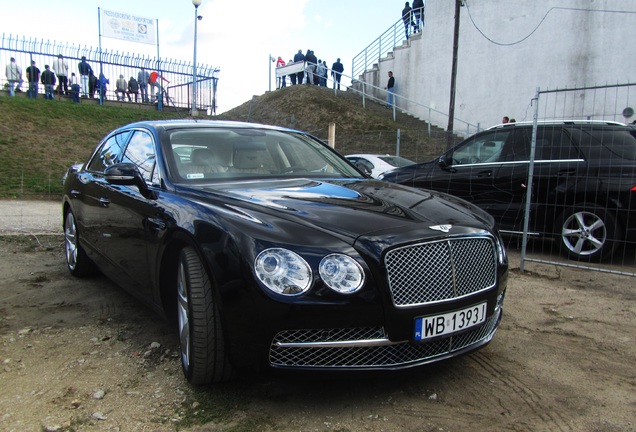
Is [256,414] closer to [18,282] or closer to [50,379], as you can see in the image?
[50,379]

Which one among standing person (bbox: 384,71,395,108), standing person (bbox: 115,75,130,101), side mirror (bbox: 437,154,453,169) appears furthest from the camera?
standing person (bbox: 384,71,395,108)

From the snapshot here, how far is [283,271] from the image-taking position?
2354 millimetres

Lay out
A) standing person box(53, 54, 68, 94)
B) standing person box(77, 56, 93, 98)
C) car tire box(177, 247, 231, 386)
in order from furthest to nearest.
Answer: standing person box(77, 56, 93, 98), standing person box(53, 54, 68, 94), car tire box(177, 247, 231, 386)

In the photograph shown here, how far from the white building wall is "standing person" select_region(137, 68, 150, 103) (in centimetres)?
1231

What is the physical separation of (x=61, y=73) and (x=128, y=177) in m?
19.3

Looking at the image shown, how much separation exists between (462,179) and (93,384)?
566 centimetres

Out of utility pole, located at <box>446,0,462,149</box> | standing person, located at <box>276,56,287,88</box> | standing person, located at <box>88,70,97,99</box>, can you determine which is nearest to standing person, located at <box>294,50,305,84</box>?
standing person, located at <box>276,56,287,88</box>

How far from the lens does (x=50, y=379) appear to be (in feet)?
9.57

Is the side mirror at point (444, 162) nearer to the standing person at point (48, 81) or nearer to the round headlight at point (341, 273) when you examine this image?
the round headlight at point (341, 273)

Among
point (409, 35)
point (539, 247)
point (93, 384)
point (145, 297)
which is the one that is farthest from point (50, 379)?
point (409, 35)

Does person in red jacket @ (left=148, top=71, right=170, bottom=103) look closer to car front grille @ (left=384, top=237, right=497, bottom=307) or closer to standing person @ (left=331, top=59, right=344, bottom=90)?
standing person @ (left=331, top=59, right=344, bottom=90)

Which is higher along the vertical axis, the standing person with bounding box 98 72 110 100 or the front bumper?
the standing person with bounding box 98 72 110 100

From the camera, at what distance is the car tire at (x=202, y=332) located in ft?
8.41

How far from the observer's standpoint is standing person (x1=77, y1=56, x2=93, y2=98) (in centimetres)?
1998
